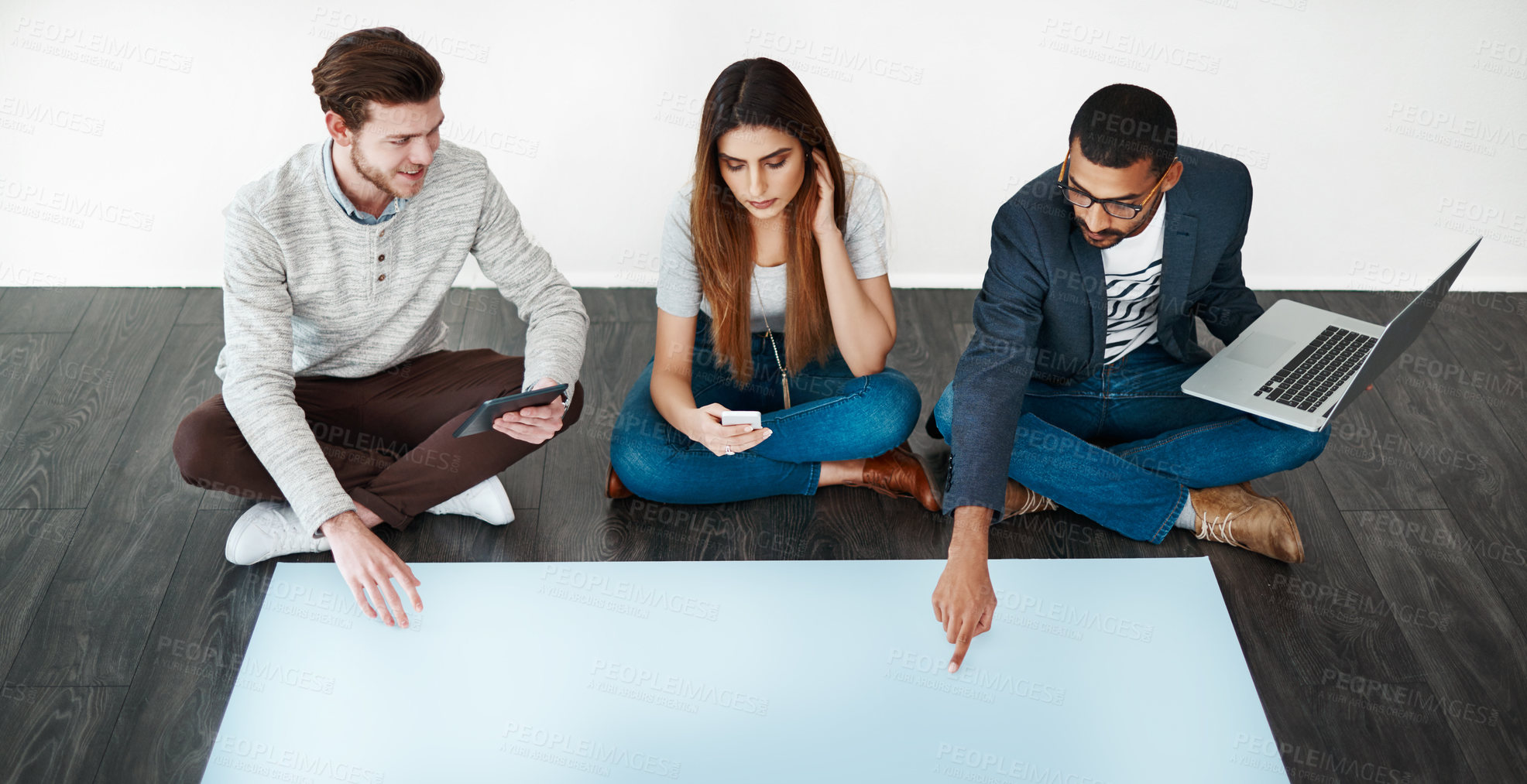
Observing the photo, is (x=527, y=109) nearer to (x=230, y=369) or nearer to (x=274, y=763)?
(x=230, y=369)

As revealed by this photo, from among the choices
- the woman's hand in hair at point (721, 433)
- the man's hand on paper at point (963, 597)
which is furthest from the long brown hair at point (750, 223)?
the man's hand on paper at point (963, 597)

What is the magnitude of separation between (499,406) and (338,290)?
1.26 ft

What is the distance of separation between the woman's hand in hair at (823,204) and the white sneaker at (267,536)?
3.74 feet

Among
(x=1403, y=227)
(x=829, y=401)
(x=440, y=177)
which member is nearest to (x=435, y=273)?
(x=440, y=177)

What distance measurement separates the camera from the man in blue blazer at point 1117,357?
1.79 metres

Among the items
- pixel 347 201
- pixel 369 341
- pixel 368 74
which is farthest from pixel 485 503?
pixel 368 74

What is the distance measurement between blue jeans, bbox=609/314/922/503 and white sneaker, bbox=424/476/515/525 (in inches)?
9.5

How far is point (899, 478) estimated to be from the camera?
231cm

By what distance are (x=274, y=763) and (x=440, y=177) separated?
1094 millimetres

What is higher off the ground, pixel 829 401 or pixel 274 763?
pixel 829 401

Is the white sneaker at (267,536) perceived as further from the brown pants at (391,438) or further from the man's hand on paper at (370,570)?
the man's hand on paper at (370,570)

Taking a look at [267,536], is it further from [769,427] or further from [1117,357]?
[1117,357]

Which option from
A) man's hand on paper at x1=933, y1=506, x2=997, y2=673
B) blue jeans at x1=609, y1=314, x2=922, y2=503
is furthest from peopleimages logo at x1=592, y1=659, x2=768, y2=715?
blue jeans at x1=609, y1=314, x2=922, y2=503

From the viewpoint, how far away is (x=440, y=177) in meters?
2.09
